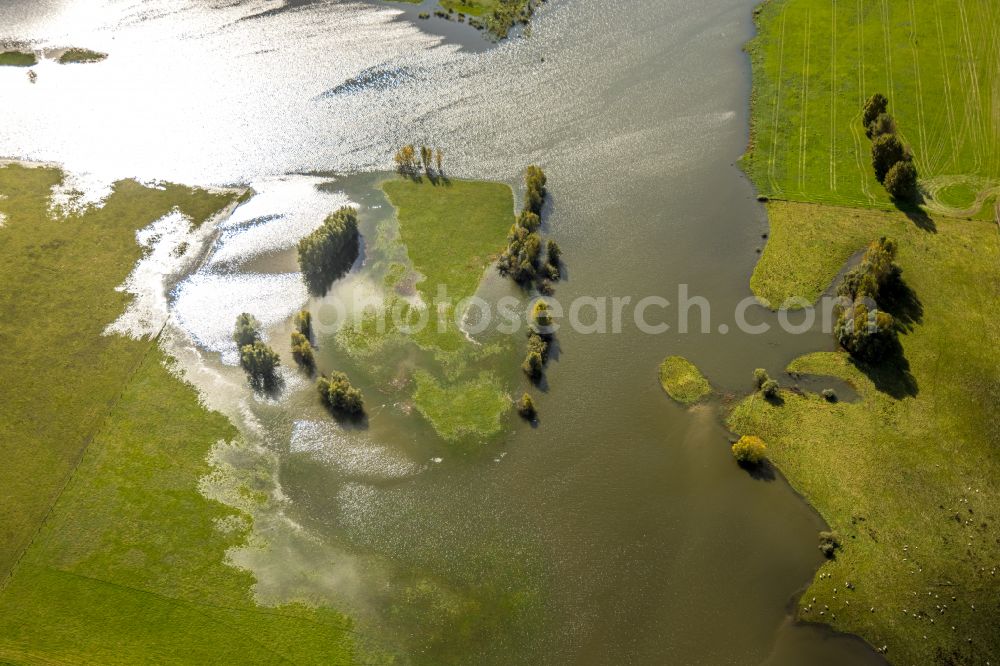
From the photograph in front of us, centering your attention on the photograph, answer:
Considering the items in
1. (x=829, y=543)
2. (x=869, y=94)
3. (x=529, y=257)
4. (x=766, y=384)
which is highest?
(x=869, y=94)

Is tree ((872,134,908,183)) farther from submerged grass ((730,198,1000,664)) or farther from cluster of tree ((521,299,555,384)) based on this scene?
cluster of tree ((521,299,555,384))

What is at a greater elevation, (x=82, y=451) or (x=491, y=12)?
(x=491, y=12)

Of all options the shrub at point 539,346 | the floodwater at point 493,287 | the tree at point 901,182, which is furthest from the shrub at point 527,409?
the tree at point 901,182

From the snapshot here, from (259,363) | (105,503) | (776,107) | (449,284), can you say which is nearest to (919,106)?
(776,107)

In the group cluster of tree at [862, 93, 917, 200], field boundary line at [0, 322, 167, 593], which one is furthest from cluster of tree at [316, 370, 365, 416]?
cluster of tree at [862, 93, 917, 200]

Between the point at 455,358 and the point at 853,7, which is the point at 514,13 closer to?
the point at 853,7

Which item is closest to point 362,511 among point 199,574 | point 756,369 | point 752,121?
point 199,574

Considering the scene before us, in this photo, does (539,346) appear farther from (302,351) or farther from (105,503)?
(105,503)
